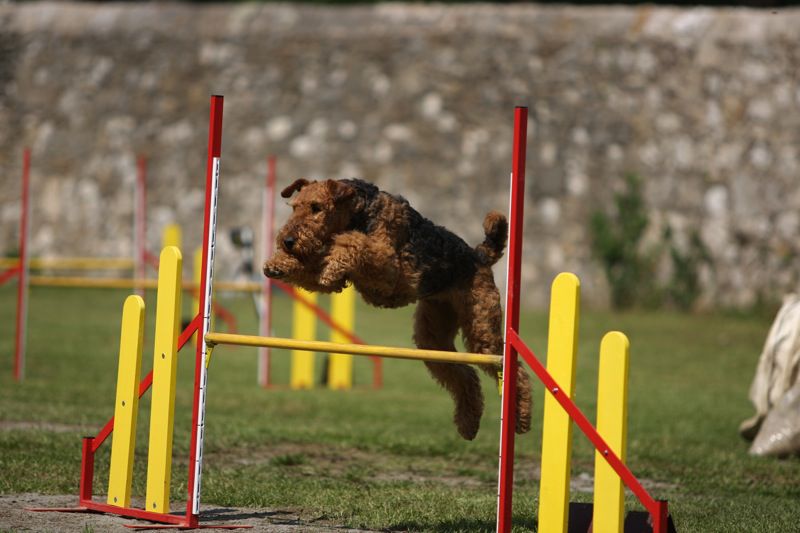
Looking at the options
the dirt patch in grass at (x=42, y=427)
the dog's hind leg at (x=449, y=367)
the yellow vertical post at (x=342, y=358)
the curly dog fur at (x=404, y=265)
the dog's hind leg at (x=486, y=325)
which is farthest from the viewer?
the yellow vertical post at (x=342, y=358)

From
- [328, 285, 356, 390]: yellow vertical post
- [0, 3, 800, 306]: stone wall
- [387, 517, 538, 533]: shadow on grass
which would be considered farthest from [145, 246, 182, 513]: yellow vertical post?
[0, 3, 800, 306]: stone wall

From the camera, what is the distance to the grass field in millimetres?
6105

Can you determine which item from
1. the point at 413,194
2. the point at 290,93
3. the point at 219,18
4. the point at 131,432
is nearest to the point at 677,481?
the point at 131,432

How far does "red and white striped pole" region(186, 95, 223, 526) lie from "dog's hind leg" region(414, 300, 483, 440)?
1005mm

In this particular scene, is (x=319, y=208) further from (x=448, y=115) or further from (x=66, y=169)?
(x=66, y=169)

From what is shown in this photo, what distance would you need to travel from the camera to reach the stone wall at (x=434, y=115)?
663 inches

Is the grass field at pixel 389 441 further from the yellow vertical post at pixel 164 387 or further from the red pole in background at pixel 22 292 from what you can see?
the yellow vertical post at pixel 164 387

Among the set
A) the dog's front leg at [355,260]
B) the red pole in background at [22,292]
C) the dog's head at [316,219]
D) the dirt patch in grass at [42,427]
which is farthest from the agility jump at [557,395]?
the red pole in background at [22,292]

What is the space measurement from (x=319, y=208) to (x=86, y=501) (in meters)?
→ 1.97

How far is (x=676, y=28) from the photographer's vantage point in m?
17.1

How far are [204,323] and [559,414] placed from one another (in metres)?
1.64

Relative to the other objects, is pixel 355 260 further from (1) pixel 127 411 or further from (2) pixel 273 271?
(1) pixel 127 411

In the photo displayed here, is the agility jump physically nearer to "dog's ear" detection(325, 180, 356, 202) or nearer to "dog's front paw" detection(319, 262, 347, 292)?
"dog's front paw" detection(319, 262, 347, 292)

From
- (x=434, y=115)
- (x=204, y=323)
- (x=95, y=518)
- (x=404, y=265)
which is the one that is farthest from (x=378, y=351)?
(x=434, y=115)
